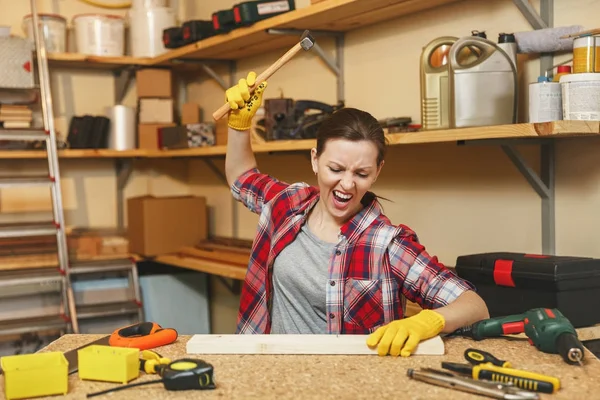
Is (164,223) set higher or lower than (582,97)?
lower

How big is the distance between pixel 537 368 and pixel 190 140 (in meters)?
2.70

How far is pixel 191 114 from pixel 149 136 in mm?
277

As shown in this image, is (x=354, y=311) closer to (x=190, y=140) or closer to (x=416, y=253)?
(x=416, y=253)

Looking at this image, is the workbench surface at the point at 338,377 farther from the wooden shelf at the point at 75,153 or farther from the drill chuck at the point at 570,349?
the wooden shelf at the point at 75,153

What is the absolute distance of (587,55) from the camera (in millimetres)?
2076

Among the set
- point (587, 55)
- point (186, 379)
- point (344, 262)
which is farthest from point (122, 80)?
point (186, 379)

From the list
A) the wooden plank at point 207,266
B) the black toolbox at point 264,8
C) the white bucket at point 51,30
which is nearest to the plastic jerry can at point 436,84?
the black toolbox at point 264,8

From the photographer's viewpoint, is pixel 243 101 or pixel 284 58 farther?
pixel 243 101

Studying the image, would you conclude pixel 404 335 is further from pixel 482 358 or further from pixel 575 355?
pixel 575 355

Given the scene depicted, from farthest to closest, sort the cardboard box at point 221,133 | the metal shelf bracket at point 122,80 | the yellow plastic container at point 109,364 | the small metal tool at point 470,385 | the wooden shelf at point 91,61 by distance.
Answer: the metal shelf bracket at point 122,80
the wooden shelf at point 91,61
the cardboard box at point 221,133
the yellow plastic container at point 109,364
the small metal tool at point 470,385

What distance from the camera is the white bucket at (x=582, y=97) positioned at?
202 centimetres

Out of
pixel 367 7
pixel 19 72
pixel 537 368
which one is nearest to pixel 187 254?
pixel 19 72

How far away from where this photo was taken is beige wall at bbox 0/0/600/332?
2398mm

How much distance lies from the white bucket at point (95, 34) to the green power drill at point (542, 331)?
3.05 metres
